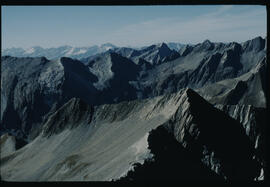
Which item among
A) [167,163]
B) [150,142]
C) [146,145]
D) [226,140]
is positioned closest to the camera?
[167,163]

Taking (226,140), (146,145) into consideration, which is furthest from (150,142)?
(226,140)

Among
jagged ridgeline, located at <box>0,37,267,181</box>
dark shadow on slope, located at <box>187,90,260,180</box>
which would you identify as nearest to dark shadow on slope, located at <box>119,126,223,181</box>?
jagged ridgeline, located at <box>0,37,267,181</box>

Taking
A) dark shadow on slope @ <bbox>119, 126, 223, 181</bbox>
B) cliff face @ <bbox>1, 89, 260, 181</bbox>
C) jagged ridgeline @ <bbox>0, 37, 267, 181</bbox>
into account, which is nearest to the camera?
dark shadow on slope @ <bbox>119, 126, 223, 181</bbox>

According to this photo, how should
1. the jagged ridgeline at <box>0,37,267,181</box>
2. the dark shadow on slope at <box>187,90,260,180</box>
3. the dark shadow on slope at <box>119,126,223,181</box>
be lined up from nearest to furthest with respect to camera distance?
the dark shadow on slope at <box>119,126,223,181</box>, the jagged ridgeline at <box>0,37,267,181</box>, the dark shadow on slope at <box>187,90,260,180</box>

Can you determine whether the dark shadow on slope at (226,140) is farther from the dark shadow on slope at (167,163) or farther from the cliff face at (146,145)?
the dark shadow on slope at (167,163)

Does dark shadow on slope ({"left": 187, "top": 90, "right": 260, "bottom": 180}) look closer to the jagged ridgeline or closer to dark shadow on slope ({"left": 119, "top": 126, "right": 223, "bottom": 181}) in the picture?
the jagged ridgeline

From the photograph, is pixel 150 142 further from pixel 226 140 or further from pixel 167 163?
pixel 226 140

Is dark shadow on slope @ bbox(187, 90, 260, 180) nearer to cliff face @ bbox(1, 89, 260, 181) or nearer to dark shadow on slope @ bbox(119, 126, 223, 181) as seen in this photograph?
cliff face @ bbox(1, 89, 260, 181)

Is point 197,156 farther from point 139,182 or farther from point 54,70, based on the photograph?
point 54,70

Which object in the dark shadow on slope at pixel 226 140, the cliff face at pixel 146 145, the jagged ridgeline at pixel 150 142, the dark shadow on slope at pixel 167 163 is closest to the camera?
the dark shadow on slope at pixel 167 163

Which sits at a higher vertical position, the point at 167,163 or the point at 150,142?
the point at 150,142

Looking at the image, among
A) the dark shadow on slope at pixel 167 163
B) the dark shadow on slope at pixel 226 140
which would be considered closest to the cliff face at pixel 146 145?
the dark shadow on slope at pixel 226 140

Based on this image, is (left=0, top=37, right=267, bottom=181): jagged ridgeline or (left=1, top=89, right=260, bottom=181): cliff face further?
(left=1, top=89, right=260, bottom=181): cliff face
